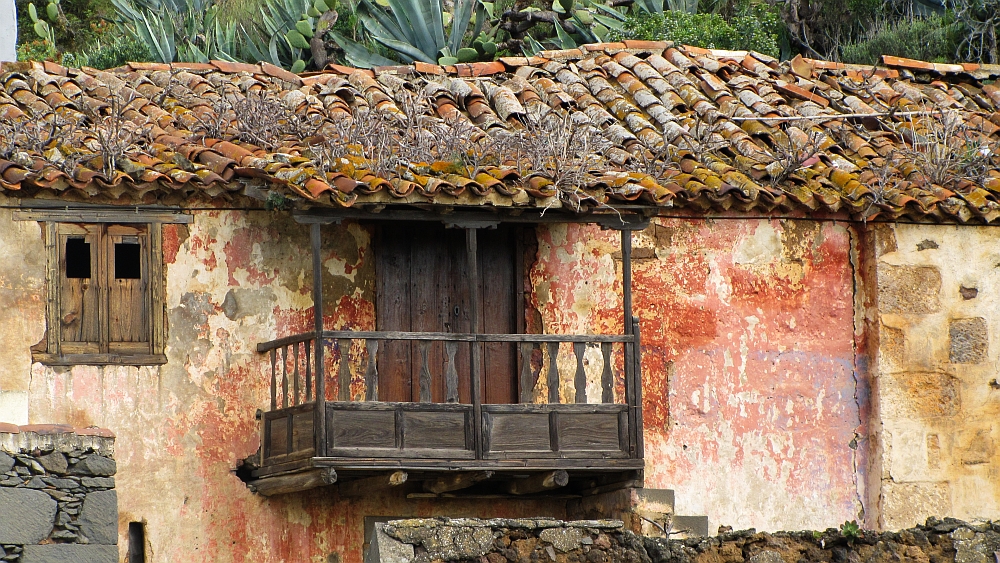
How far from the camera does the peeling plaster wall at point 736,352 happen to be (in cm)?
1235

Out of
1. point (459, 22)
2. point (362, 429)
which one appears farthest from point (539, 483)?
point (459, 22)

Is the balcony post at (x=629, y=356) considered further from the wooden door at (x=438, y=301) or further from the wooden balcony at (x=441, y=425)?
the wooden door at (x=438, y=301)

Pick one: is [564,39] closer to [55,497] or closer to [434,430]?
[434,430]

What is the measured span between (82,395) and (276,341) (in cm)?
146

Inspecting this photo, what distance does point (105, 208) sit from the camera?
458 inches

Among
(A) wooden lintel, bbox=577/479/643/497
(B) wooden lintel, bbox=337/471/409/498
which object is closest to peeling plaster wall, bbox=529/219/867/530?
(A) wooden lintel, bbox=577/479/643/497

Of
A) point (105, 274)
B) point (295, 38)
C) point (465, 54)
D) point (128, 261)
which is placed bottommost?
point (105, 274)

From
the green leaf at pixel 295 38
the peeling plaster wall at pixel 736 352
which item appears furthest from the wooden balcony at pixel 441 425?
the green leaf at pixel 295 38

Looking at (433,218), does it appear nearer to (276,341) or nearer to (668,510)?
(276,341)

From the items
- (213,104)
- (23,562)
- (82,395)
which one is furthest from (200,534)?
(213,104)

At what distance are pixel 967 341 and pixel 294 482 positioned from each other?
5.56m

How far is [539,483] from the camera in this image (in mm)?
11672

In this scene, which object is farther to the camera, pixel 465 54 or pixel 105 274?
pixel 465 54

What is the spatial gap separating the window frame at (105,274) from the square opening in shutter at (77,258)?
13 cm
